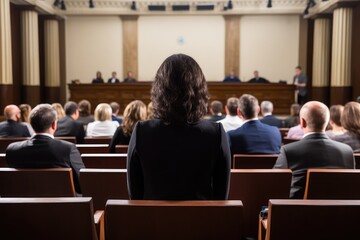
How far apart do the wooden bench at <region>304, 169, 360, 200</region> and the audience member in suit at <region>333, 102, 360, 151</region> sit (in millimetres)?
1432

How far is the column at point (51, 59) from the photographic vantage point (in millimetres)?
14555

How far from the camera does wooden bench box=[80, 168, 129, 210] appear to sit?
2500 mm

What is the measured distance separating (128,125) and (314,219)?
10.2ft

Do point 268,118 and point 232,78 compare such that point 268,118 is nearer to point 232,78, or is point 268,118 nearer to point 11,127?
point 11,127

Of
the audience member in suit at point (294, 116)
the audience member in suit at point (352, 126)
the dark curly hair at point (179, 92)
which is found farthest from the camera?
the audience member in suit at point (294, 116)

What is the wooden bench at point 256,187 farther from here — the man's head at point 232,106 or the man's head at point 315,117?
the man's head at point 232,106

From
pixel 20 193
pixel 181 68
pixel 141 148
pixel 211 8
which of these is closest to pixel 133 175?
pixel 141 148

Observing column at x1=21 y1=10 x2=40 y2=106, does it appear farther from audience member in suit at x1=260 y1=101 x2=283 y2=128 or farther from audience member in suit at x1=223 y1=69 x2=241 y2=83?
audience member in suit at x1=260 y1=101 x2=283 y2=128

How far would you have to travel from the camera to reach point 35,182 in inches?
101

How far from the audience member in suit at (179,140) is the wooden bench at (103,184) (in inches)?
27.1

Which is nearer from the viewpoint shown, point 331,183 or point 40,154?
point 331,183

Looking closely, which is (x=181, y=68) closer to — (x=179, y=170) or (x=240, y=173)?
(x=179, y=170)

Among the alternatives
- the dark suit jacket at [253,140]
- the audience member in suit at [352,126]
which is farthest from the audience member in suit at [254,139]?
the audience member in suit at [352,126]

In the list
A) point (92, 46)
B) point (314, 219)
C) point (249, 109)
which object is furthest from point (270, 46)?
point (314, 219)
